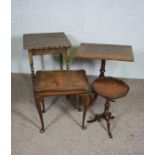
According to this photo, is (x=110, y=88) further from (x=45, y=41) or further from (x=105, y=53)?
(x=45, y=41)

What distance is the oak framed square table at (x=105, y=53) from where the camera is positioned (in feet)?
6.50

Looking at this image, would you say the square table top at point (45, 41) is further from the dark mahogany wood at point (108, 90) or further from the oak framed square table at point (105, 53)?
the dark mahogany wood at point (108, 90)

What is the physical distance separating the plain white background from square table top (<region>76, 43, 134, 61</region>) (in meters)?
0.45

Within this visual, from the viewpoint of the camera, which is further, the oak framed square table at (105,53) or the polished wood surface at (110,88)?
the oak framed square table at (105,53)

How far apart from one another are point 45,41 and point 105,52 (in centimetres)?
65

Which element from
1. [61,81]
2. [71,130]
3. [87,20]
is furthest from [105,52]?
[71,130]

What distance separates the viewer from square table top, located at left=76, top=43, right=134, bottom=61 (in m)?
1.98

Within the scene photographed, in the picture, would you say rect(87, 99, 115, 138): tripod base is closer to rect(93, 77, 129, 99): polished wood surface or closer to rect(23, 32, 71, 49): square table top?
rect(93, 77, 129, 99): polished wood surface

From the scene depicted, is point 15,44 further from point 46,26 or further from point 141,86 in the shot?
point 141,86

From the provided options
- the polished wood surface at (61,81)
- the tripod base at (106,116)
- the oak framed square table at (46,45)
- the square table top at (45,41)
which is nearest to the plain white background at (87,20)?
the square table top at (45,41)

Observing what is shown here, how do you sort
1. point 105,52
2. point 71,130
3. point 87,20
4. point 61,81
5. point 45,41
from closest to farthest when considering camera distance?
point 61,81 → point 71,130 → point 105,52 → point 45,41 → point 87,20

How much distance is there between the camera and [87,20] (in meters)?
2.60

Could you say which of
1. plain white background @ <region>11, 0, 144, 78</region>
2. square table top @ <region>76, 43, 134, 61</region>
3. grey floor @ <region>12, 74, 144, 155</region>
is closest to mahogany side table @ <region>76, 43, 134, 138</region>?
square table top @ <region>76, 43, 134, 61</region>

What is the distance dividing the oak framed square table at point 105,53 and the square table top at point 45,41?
0.65 ft
